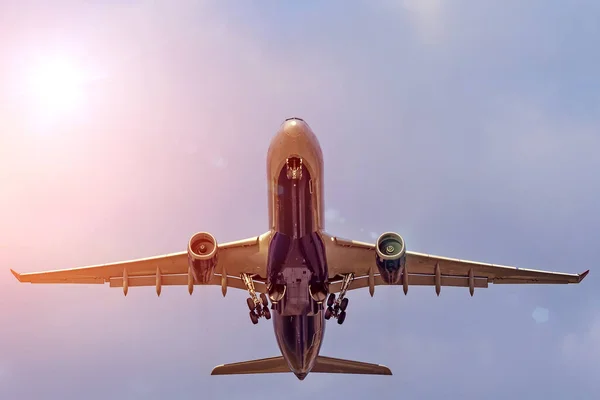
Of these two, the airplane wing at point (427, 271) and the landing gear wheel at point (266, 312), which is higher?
the airplane wing at point (427, 271)

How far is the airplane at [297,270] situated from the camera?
27.4m

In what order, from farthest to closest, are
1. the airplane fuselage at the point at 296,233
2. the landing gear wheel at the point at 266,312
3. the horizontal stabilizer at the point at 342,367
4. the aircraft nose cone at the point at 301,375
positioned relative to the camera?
the horizontal stabilizer at the point at 342,367, the aircraft nose cone at the point at 301,375, the landing gear wheel at the point at 266,312, the airplane fuselage at the point at 296,233

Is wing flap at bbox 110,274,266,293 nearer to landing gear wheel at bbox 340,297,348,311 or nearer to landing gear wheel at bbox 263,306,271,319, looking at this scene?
landing gear wheel at bbox 263,306,271,319

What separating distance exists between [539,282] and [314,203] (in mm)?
12849

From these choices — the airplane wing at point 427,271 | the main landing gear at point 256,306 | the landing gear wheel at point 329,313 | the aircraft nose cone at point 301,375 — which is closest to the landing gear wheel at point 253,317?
the main landing gear at point 256,306

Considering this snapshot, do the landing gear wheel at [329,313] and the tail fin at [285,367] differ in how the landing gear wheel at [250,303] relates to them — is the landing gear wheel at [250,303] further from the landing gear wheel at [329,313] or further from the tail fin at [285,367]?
the tail fin at [285,367]

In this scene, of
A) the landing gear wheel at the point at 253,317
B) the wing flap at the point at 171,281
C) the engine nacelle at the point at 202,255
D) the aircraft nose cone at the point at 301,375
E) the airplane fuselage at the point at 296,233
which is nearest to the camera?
the airplane fuselage at the point at 296,233

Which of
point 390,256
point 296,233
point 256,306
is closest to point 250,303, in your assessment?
point 256,306

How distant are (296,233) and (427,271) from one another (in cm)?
844

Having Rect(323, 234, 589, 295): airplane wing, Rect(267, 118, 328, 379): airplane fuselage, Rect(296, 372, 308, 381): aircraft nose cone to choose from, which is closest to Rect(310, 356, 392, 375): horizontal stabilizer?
Rect(296, 372, 308, 381): aircraft nose cone

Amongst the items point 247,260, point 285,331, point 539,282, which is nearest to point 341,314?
point 285,331

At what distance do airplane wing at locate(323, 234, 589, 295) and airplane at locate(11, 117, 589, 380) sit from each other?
45 mm

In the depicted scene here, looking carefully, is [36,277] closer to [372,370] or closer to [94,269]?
[94,269]

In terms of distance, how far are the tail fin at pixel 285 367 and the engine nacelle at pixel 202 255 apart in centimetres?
890
